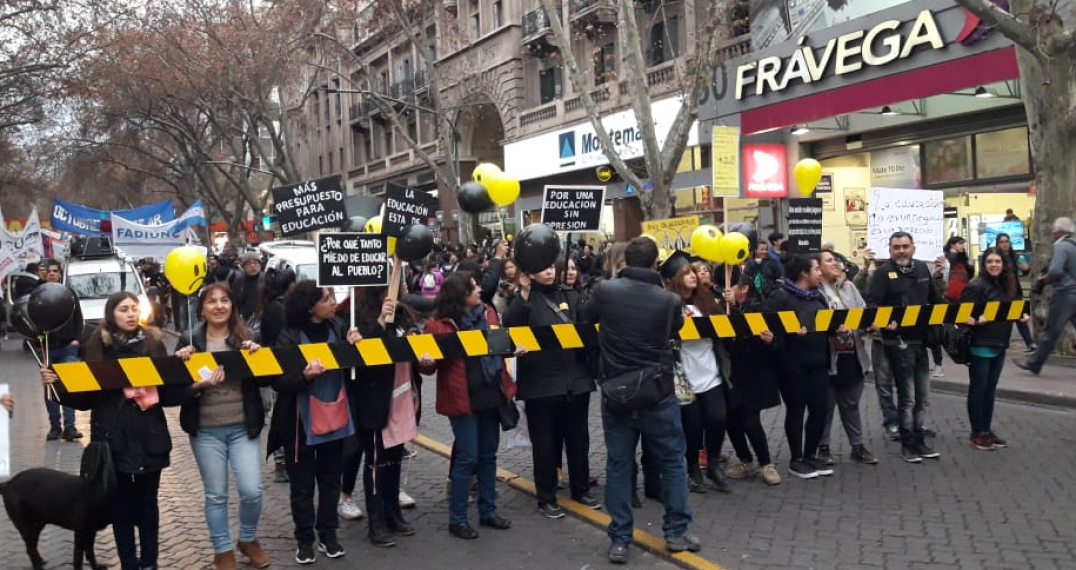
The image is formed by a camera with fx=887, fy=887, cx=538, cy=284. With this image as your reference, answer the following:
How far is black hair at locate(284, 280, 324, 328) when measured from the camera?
529 cm

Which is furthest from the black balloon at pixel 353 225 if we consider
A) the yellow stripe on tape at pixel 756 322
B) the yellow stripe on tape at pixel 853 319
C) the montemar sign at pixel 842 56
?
the montemar sign at pixel 842 56

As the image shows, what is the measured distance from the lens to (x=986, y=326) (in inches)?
289

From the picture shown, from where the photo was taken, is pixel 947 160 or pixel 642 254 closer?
pixel 642 254

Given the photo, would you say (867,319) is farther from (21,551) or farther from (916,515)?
(21,551)

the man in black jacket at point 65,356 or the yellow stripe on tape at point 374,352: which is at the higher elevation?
the yellow stripe on tape at point 374,352

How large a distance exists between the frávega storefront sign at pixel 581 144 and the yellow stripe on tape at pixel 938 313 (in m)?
12.9

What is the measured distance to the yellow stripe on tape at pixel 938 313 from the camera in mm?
7277

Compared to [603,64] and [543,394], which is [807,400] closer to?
[543,394]

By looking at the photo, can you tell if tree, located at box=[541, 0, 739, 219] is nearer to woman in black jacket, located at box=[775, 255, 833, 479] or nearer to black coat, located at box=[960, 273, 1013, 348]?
black coat, located at box=[960, 273, 1013, 348]

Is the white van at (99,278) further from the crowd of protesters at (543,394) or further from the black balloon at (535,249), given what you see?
the black balloon at (535,249)

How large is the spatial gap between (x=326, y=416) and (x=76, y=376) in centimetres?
133

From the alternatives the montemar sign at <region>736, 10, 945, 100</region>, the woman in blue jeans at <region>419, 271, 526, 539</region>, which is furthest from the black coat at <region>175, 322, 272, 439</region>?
the montemar sign at <region>736, 10, 945, 100</region>

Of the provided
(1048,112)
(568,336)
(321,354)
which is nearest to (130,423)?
(321,354)

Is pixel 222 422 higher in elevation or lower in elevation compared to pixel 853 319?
lower
